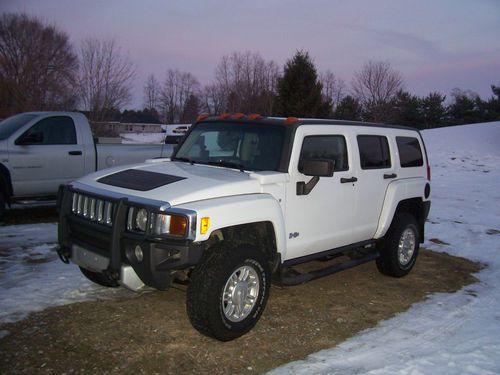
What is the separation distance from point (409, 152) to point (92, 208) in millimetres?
4145

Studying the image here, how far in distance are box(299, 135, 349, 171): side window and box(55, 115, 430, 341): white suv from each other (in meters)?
0.01

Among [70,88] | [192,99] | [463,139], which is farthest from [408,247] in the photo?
[192,99]

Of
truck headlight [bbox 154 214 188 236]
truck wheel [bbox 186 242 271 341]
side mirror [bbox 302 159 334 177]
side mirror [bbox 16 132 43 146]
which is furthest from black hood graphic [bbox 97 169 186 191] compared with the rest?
side mirror [bbox 16 132 43 146]

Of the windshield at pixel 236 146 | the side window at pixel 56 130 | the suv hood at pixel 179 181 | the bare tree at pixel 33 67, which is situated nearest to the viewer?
the suv hood at pixel 179 181

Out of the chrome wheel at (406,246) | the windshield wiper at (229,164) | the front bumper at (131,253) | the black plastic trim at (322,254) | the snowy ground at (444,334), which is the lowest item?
the snowy ground at (444,334)

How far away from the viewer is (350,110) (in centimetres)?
4316

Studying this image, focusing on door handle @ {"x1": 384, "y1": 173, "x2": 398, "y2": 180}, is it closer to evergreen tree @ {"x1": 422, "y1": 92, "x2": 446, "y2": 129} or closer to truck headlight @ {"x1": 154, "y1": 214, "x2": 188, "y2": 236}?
truck headlight @ {"x1": 154, "y1": 214, "x2": 188, "y2": 236}

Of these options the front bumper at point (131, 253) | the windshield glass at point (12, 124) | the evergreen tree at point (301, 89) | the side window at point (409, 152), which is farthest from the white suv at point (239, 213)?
the evergreen tree at point (301, 89)

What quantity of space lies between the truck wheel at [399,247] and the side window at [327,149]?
4.11ft

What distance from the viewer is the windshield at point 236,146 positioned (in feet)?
15.6

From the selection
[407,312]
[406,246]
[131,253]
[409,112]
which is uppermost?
[409,112]

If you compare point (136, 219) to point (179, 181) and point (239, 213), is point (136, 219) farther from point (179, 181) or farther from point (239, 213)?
point (239, 213)

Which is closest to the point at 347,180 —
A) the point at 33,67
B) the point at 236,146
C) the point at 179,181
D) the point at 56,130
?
the point at 236,146

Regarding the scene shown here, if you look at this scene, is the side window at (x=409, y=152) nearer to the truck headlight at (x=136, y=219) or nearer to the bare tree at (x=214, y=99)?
the truck headlight at (x=136, y=219)
